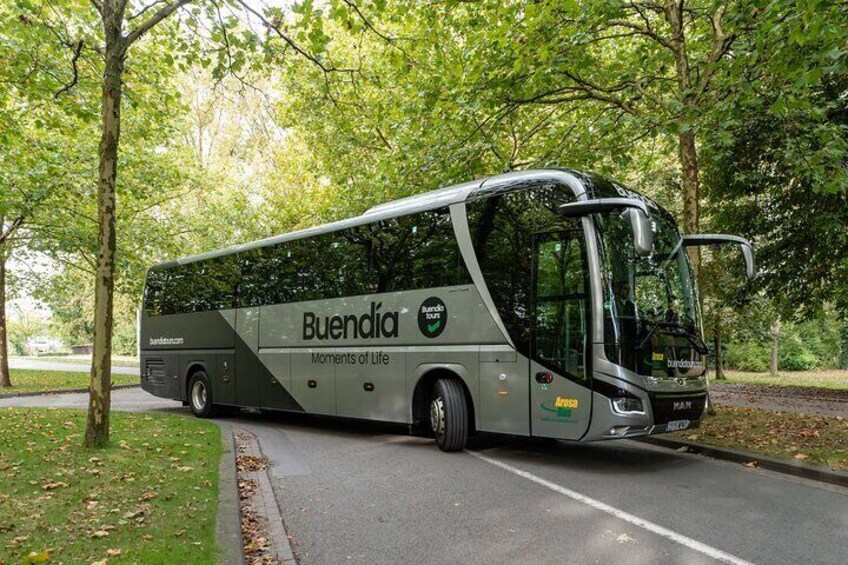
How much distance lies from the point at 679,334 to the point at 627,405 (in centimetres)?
122

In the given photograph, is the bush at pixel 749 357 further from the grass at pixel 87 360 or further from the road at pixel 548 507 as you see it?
the grass at pixel 87 360

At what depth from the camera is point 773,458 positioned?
7.99m

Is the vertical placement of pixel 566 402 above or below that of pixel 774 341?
below

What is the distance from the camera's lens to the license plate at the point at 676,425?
7734mm

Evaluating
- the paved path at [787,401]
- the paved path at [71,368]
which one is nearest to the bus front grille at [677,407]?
the paved path at [787,401]

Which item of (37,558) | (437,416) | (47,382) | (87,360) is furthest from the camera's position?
(87,360)

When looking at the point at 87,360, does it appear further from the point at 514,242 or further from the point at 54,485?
the point at 514,242

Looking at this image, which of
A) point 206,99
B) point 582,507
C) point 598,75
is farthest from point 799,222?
point 206,99

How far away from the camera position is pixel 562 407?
780cm

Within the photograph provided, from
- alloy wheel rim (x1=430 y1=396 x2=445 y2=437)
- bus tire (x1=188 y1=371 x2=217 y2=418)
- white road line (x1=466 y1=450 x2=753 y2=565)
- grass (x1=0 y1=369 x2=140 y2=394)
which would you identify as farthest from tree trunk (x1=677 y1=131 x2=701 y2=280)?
grass (x1=0 y1=369 x2=140 y2=394)

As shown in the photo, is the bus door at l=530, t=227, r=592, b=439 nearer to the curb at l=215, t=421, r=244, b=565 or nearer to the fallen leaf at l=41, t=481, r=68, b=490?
the curb at l=215, t=421, r=244, b=565

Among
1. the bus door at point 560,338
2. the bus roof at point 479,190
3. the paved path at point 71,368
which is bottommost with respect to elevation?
the paved path at point 71,368

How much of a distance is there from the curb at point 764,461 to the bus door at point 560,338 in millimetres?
2403

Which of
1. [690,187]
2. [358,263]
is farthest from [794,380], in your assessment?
[358,263]
